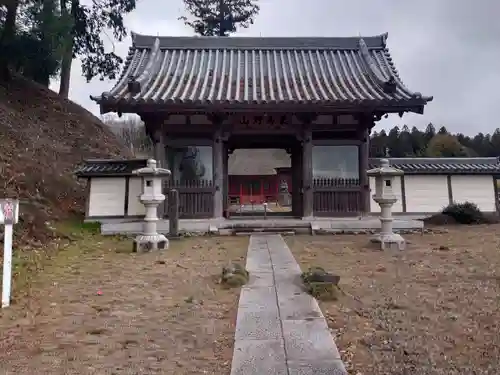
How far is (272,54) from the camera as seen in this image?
15039mm

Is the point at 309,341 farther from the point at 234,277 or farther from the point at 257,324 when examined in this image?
the point at 234,277

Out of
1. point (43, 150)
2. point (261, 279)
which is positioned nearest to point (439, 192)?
point (261, 279)

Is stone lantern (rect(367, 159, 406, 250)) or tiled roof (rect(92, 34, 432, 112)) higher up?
tiled roof (rect(92, 34, 432, 112))

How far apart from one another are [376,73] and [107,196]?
916 cm

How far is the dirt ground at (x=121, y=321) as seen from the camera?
2992 mm

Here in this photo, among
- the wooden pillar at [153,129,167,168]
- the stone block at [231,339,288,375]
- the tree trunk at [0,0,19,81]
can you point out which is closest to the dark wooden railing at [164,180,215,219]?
the wooden pillar at [153,129,167,168]

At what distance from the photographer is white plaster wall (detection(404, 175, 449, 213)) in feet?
41.5

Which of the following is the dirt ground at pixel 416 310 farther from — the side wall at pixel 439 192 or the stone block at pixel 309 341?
the side wall at pixel 439 192

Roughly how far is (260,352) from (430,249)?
6265 millimetres

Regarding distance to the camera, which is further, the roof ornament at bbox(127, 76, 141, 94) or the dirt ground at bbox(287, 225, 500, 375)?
the roof ornament at bbox(127, 76, 141, 94)

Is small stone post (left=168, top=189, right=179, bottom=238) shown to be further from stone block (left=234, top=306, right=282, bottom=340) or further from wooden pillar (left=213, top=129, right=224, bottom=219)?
stone block (left=234, top=306, right=282, bottom=340)

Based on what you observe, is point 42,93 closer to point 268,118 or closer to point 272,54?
point 272,54

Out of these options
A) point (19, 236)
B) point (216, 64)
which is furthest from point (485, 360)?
point (216, 64)

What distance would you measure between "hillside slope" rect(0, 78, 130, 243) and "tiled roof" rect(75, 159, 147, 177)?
1.43 meters
